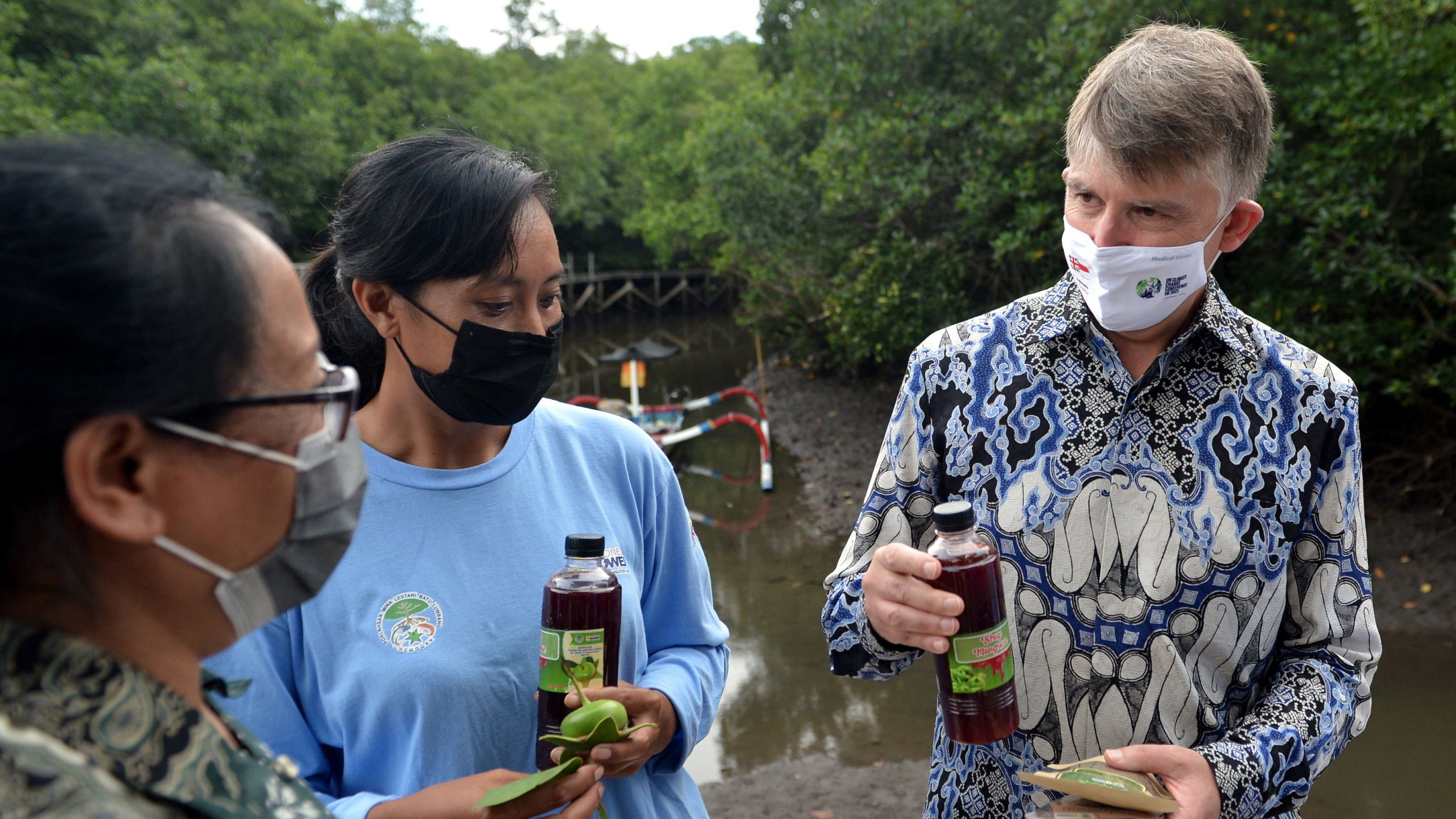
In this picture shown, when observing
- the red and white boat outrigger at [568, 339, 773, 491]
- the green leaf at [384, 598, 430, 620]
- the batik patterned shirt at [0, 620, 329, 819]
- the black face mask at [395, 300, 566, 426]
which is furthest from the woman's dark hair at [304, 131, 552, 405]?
the red and white boat outrigger at [568, 339, 773, 491]

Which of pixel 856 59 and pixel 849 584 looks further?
pixel 856 59

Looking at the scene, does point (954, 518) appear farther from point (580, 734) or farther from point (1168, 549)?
point (580, 734)

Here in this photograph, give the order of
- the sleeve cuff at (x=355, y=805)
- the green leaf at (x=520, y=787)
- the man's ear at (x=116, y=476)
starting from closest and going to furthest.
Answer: the man's ear at (x=116, y=476), the green leaf at (x=520, y=787), the sleeve cuff at (x=355, y=805)

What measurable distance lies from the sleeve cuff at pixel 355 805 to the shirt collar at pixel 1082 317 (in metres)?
1.51

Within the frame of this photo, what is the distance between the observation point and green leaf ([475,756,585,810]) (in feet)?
5.05

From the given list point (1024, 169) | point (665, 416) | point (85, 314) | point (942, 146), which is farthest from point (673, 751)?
point (665, 416)

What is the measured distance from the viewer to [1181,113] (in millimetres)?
1761

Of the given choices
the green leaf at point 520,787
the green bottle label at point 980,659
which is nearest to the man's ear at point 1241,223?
the green bottle label at point 980,659

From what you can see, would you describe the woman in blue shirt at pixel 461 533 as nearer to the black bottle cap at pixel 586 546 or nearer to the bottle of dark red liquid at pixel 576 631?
the bottle of dark red liquid at pixel 576 631

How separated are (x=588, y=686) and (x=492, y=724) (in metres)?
0.26

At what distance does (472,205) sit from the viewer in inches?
76.0

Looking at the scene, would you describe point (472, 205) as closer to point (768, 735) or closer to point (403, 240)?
point (403, 240)

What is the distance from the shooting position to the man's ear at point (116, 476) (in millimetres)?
923

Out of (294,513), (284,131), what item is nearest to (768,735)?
(294,513)
